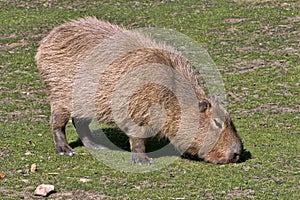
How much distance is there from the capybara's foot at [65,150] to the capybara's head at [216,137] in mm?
1278

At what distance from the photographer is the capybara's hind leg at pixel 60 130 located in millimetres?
7855

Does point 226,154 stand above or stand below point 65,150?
above

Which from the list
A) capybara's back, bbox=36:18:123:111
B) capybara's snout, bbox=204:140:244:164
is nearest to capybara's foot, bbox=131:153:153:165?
capybara's snout, bbox=204:140:244:164

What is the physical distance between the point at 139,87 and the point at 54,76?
3.34ft

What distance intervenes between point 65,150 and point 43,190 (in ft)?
4.42

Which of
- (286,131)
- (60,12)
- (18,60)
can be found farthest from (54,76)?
(60,12)

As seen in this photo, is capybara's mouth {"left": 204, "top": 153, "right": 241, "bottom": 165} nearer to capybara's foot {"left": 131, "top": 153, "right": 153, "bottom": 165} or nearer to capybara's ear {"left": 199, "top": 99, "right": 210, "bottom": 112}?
capybara's ear {"left": 199, "top": 99, "right": 210, "bottom": 112}

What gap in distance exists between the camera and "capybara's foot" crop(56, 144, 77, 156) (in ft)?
25.6

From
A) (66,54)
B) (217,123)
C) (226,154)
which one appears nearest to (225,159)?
(226,154)

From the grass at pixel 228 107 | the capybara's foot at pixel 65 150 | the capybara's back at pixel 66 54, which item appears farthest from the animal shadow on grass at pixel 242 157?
the capybara's back at pixel 66 54

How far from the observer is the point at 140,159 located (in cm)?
747

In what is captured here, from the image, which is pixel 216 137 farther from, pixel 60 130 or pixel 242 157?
pixel 60 130

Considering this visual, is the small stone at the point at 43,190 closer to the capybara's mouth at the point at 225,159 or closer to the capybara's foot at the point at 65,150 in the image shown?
the capybara's foot at the point at 65,150

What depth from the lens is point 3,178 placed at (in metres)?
7.00
